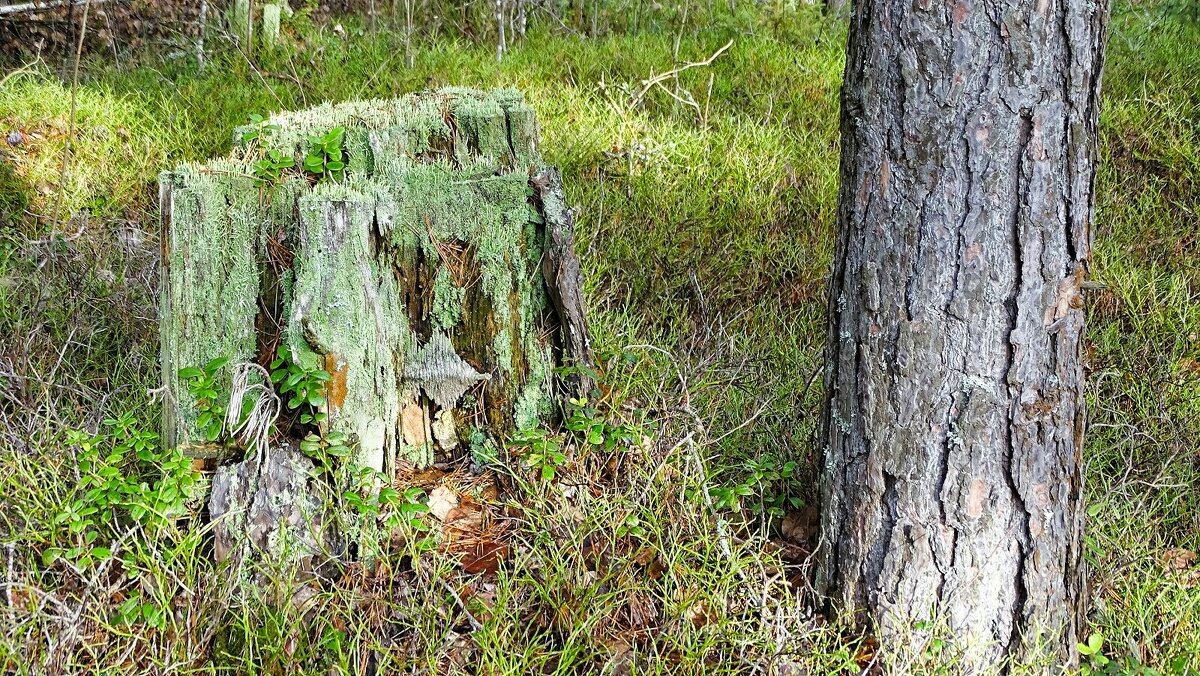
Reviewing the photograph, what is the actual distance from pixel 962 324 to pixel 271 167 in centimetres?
180

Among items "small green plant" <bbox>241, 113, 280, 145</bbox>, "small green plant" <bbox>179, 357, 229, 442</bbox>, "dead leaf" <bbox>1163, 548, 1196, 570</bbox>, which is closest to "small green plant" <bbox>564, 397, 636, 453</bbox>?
"small green plant" <bbox>179, 357, 229, 442</bbox>

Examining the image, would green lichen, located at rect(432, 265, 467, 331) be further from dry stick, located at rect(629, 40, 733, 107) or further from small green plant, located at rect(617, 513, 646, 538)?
dry stick, located at rect(629, 40, 733, 107)

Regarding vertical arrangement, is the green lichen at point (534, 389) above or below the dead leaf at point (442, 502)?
above

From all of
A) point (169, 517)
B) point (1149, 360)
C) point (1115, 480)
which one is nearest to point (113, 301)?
point (169, 517)

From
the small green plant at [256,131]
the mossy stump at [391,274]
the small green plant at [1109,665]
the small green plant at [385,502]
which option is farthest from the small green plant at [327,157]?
the small green plant at [1109,665]

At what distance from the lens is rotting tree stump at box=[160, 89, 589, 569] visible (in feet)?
7.39

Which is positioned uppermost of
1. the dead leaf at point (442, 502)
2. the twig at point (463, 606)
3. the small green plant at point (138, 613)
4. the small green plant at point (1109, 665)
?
the dead leaf at point (442, 502)

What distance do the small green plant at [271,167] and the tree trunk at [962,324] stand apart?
1.48 m

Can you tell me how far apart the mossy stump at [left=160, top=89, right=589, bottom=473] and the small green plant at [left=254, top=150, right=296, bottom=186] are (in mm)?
10

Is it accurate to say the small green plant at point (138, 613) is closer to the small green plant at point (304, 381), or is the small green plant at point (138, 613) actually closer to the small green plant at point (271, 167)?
the small green plant at point (304, 381)

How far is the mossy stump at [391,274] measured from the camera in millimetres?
2254

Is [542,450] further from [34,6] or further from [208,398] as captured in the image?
[34,6]

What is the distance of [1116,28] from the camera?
5.89m

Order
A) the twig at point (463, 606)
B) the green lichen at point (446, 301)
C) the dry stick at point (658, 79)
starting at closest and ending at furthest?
the twig at point (463, 606) < the green lichen at point (446, 301) < the dry stick at point (658, 79)
